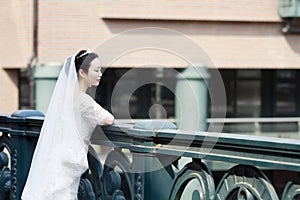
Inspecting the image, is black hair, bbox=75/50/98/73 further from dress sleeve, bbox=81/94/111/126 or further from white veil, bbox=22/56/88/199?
dress sleeve, bbox=81/94/111/126

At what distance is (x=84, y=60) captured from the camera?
5.16 m

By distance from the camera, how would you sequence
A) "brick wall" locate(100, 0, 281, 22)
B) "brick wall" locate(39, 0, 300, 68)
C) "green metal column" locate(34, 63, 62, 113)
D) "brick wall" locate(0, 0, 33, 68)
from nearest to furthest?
"green metal column" locate(34, 63, 62, 113), "brick wall" locate(0, 0, 33, 68), "brick wall" locate(39, 0, 300, 68), "brick wall" locate(100, 0, 281, 22)

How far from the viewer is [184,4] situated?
24062 mm

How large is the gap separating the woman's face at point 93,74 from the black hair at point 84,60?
0.08 feet

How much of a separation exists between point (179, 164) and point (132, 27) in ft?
62.7

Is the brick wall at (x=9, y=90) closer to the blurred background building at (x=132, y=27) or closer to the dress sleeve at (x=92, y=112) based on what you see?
the blurred background building at (x=132, y=27)

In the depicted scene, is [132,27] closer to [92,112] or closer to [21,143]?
[21,143]

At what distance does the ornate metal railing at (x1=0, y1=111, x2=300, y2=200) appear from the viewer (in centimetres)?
367

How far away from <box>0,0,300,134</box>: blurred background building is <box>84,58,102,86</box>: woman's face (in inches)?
634

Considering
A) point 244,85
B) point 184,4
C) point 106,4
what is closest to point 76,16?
point 106,4

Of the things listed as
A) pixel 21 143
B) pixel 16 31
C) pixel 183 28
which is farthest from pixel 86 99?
pixel 183 28

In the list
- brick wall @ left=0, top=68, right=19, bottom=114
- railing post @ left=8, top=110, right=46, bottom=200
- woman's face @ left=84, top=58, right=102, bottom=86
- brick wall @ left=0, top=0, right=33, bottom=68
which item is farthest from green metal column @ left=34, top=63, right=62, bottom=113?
woman's face @ left=84, top=58, right=102, bottom=86

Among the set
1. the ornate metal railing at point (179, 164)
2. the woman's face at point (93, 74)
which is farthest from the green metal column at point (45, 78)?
the woman's face at point (93, 74)

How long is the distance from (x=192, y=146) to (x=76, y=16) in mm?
19240
